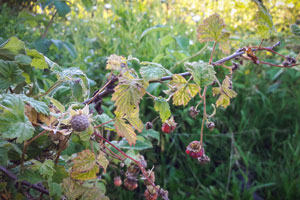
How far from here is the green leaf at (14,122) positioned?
19.0 inches

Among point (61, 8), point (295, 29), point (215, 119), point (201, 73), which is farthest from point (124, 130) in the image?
point (215, 119)

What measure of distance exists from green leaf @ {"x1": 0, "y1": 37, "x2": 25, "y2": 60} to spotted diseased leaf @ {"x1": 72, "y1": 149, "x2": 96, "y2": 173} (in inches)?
9.9

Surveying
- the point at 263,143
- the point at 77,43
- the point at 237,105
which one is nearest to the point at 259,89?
the point at 237,105

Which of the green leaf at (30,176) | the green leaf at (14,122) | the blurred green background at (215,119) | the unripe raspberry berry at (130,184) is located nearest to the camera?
the green leaf at (14,122)

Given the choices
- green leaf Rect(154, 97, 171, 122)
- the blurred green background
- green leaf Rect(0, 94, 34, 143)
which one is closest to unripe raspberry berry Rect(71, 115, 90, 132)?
green leaf Rect(0, 94, 34, 143)

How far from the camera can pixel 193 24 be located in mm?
2580

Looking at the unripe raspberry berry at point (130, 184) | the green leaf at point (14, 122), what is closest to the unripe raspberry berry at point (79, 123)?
the green leaf at point (14, 122)

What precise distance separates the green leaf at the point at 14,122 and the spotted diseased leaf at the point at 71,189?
0.62ft

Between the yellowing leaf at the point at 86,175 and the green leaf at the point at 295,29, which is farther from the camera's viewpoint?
A: the green leaf at the point at 295,29

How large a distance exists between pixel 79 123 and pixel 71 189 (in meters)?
0.19

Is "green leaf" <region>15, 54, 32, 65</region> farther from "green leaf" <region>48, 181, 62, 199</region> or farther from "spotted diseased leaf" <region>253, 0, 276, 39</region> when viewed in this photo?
"spotted diseased leaf" <region>253, 0, 276, 39</region>

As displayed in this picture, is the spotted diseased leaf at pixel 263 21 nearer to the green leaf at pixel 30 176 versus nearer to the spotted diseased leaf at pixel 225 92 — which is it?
the spotted diseased leaf at pixel 225 92

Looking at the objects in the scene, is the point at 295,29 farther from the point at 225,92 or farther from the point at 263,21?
the point at 225,92

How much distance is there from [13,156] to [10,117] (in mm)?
182
